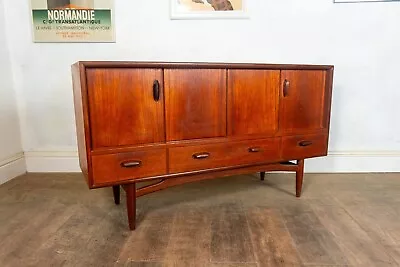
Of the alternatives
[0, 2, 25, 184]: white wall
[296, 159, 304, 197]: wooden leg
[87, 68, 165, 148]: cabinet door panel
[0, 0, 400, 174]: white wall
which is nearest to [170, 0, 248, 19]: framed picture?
[0, 0, 400, 174]: white wall

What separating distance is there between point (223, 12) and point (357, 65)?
1.15m

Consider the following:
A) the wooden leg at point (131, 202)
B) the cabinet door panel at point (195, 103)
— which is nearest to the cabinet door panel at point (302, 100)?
the cabinet door panel at point (195, 103)

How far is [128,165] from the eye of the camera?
1.39 meters

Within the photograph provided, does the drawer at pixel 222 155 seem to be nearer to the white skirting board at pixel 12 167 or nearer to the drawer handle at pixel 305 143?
the drawer handle at pixel 305 143

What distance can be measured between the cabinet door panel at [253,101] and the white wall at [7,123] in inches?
70.9

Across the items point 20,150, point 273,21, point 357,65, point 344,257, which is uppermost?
point 273,21

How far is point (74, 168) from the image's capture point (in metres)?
2.46

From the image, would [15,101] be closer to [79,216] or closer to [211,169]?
[79,216]

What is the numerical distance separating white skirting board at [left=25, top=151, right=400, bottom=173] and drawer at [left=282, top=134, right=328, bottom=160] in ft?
2.12

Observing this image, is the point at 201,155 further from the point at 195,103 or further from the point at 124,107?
the point at 124,107

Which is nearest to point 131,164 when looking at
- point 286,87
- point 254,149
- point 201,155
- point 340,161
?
point 201,155

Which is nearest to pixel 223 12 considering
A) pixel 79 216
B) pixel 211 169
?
pixel 211 169

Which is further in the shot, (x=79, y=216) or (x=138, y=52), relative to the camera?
(x=138, y=52)

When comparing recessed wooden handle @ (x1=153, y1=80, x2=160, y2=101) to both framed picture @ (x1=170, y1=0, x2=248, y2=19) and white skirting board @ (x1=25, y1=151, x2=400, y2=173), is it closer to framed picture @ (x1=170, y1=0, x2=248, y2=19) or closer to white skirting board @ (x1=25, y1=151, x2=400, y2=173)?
framed picture @ (x1=170, y1=0, x2=248, y2=19)
